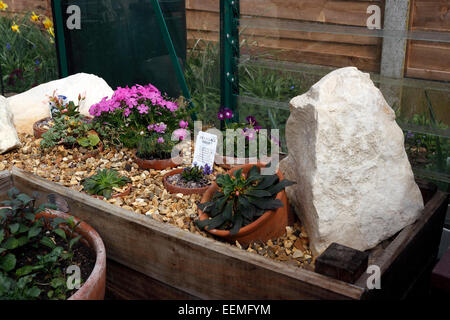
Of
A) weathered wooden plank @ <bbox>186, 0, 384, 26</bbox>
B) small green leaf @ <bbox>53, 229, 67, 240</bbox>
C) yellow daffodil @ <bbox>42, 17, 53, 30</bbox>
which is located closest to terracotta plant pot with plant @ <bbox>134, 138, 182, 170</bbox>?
small green leaf @ <bbox>53, 229, 67, 240</bbox>

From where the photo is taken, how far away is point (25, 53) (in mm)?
5301

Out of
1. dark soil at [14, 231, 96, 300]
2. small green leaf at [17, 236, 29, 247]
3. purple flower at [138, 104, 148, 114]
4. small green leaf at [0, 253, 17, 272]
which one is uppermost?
purple flower at [138, 104, 148, 114]

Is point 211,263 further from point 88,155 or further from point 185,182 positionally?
point 88,155

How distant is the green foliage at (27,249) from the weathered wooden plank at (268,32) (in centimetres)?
203

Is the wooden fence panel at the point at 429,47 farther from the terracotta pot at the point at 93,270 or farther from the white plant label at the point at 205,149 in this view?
the terracotta pot at the point at 93,270

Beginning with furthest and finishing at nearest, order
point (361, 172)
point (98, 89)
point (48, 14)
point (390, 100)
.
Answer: point (48, 14), point (98, 89), point (390, 100), point (361, 172)

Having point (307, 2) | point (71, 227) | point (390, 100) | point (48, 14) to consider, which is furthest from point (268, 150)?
point (48, 14)

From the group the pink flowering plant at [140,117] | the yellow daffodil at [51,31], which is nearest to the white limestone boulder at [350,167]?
the pink flowering plant at [140,117]

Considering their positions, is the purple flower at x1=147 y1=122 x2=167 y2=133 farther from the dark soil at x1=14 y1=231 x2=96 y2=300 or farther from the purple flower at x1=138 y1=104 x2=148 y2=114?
the dark soil at x1=14 y1=231 x2=96 y2=300

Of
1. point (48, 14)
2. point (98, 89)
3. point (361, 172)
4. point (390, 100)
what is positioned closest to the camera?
point (361, 172)

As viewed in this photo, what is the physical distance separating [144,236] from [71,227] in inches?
14.4

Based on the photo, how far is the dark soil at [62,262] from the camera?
215 cm

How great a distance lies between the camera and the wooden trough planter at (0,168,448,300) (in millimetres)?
1959

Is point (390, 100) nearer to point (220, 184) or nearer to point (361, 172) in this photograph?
point (361, 172)
